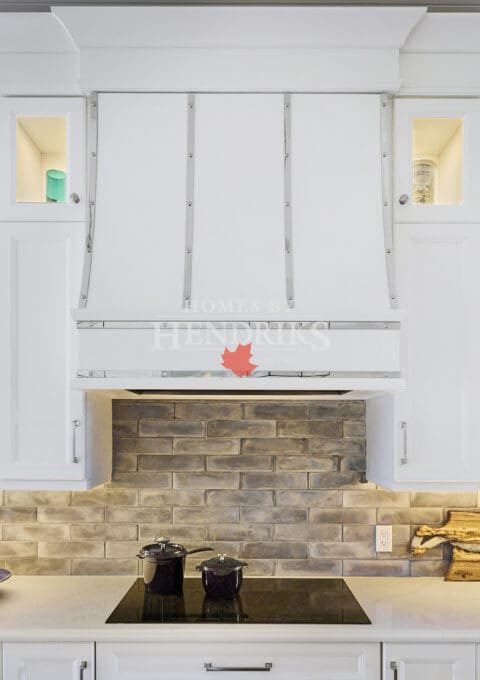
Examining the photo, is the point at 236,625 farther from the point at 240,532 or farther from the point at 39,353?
the point at 39,353

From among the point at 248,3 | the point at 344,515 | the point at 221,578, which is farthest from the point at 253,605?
the point at 248,3

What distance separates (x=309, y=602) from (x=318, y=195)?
1.37 metres

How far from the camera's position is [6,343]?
223cm

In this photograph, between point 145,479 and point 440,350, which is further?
point 145,479

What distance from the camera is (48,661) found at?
201 centimetres

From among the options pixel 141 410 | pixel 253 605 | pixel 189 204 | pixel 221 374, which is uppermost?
pixel 189 204

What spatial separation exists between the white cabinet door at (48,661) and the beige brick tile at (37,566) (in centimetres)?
54

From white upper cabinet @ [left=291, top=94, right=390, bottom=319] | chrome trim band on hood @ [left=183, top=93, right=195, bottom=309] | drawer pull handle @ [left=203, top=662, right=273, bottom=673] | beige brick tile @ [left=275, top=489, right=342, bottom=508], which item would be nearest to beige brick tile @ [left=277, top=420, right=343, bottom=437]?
beige brick tile @ [left=275, top=489, right=342, bottom=508]

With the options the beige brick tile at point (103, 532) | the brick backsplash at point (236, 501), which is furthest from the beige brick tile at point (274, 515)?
the beige brick tile at point (103, 532)

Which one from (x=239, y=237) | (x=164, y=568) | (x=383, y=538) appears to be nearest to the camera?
(x=239, y=237)

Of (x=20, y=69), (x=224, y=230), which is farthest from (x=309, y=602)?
(x=20, y=69)

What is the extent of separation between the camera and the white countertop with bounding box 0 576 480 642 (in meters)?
1.99

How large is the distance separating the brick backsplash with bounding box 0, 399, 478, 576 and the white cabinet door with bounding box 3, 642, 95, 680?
1.78ft

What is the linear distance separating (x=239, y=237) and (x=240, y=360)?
429 millimetres
